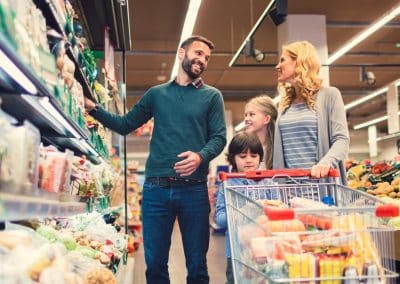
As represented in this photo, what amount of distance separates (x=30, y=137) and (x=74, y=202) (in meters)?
1.23

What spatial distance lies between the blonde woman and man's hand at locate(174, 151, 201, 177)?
16.8 inches

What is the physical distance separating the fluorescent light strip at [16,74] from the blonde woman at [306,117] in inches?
58.5

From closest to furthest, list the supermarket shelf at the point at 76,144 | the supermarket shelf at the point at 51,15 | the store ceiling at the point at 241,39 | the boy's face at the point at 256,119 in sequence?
the supermarket shelf at the point at 51,15, the supermarket shelf at the point at 76,144, the boy's face at the point at 256,119, the store ceiling at the point at 241,39

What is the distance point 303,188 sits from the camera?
2.55 m

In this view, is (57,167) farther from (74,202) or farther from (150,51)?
(150,51)

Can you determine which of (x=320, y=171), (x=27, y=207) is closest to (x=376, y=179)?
(x=320, y=171)

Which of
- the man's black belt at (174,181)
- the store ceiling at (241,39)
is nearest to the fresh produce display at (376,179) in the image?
the man's black belt at (174,181)

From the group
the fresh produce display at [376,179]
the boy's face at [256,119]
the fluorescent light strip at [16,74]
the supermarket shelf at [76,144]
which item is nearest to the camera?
the fluorescent light strip at [16,74]

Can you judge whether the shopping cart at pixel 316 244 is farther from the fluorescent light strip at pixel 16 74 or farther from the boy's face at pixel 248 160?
the boy's face at pixel 248 160

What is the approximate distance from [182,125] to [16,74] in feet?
5.35

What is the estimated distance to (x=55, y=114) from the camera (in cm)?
207

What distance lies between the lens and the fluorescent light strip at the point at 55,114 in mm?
1814

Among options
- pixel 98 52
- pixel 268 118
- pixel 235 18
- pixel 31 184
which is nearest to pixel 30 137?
pixel 31 184

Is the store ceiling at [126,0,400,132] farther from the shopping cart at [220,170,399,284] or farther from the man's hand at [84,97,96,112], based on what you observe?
the shopping cart at [220,170,399,284]
